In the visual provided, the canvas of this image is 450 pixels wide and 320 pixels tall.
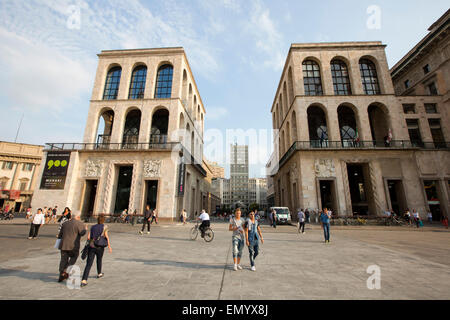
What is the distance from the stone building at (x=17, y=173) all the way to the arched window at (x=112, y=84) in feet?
99.0

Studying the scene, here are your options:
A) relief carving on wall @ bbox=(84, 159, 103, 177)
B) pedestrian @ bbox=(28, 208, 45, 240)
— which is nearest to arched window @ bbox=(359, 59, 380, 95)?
pedestrian @ bbox=(28, 208, 45, 240)

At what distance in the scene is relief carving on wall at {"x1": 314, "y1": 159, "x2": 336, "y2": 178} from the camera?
22.5 meters

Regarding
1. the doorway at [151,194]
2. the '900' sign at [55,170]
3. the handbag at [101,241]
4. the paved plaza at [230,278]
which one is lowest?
the paved plaza at [230,278]

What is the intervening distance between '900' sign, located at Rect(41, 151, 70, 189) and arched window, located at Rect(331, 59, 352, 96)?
3608 centimetres

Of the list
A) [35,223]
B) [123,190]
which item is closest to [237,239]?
[35,223]

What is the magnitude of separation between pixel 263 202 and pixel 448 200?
104 meters

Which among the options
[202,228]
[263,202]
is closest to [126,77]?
[202,228]

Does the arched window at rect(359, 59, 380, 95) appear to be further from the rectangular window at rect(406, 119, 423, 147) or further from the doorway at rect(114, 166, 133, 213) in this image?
the doorway at rect(114, 166, 133, 213)

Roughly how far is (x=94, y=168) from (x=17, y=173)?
33097 millimetres

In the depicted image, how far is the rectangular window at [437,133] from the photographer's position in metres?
24.9

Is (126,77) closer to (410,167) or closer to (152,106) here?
(152,106)

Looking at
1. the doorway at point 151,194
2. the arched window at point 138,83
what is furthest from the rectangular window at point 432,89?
the arched window at point 138,83

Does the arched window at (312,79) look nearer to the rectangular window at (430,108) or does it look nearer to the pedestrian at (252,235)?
the rectangular window at (430,108)

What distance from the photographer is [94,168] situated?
23734mm
